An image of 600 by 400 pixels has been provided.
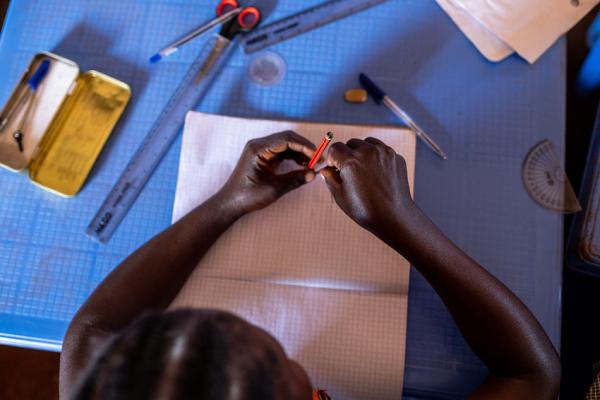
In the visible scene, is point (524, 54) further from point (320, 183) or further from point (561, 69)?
point (320, 183)

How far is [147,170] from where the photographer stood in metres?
0.72

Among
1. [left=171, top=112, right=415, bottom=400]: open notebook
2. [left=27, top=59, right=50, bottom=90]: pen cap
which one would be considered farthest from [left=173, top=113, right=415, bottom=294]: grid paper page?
[left=27, top=59, right=50, bottom=90]: pen cap

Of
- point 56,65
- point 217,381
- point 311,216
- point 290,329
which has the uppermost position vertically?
point 56,65

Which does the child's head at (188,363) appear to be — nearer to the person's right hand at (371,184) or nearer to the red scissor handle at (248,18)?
the person's right hand at (371,184)

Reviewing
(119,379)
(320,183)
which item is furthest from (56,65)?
(119,379)

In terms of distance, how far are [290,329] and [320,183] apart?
22 cm

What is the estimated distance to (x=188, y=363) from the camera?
1.06 ft

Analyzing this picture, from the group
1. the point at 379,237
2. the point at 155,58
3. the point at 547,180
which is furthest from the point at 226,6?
the point at 547,180

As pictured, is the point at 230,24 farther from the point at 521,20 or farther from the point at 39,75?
the point at 521,20

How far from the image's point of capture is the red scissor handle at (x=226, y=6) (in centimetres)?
76

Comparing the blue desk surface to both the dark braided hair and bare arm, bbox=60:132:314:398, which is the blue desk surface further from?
the dark braided hair

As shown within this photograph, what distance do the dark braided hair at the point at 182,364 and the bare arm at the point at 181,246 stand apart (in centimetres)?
27

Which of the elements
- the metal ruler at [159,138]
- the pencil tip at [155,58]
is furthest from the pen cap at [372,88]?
the pencil tip at [155,58]

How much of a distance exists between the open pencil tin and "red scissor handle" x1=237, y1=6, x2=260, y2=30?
0.22 meters
